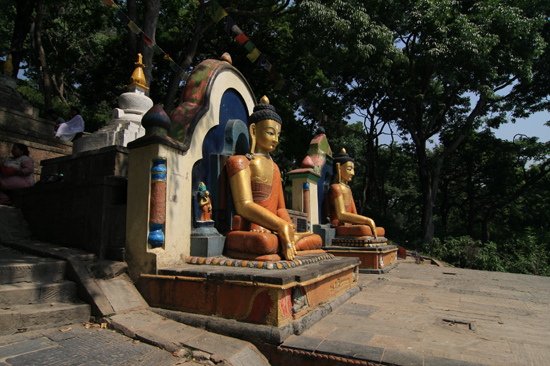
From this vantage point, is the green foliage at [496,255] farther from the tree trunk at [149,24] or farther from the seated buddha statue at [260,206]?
the tree trunk at [149,24]

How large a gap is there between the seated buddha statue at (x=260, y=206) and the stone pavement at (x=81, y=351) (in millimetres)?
1351

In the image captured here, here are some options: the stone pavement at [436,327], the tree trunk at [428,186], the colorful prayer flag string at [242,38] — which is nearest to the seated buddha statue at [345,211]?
the stone pavement at [436,327]

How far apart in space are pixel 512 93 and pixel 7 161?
1835 cm

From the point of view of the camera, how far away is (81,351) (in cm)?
261

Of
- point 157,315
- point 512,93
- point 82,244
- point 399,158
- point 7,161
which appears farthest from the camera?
point 399,158

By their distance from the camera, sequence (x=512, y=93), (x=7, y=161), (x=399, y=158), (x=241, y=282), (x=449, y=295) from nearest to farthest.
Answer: (x=241, y=282)
(x=449, y=295)
(x=7, y=161)
(x=512, y=93)
(x=399, y=158)

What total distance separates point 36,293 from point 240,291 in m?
1.89

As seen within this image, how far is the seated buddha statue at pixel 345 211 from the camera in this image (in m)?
7.99

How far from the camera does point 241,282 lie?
3.21 meters

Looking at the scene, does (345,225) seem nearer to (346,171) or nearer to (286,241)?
(346,171)

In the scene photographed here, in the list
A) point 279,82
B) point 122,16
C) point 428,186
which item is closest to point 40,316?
point 122,16

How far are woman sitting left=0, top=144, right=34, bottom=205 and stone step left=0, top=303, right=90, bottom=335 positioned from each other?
3366 mm

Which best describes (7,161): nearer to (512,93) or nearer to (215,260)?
(215,260)

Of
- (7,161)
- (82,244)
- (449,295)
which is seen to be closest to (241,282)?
(82,244)
